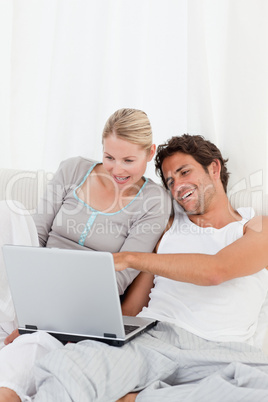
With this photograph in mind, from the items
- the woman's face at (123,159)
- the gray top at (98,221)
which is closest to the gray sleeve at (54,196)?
the gray top at (98,221)

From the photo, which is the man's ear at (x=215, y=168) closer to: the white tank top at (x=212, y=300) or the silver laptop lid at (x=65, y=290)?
the white tank top at (x=212, y=300)

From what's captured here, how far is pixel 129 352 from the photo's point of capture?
4.66ft

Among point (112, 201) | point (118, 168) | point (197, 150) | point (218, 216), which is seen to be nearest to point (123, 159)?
point (118, 168)

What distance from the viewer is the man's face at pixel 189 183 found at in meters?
1.94

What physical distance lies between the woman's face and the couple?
2 cm

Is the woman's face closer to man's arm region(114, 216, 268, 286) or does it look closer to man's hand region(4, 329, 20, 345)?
man's arm region(114, 216, 268, 286)

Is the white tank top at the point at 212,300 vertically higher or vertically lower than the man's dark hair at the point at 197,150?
lower

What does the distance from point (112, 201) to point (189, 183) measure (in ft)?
1.00

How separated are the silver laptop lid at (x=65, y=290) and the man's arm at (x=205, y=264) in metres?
0.20

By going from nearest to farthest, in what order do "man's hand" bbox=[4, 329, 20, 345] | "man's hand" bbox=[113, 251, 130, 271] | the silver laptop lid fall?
1. the silver laptop lid
2. "man's hand" bbox=[113, 251, 130, 271]
3. "man's hand" bbox=[4, 329, 20, 345]

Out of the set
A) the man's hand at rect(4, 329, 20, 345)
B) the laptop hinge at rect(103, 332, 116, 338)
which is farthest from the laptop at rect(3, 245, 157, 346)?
the man's hand at rect(4, 329, 20, 345)

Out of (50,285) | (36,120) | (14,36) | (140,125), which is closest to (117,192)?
(140,125)

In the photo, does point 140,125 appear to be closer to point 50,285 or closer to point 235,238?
point 235,238

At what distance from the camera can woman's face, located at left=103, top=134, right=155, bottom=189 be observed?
1874 mm
